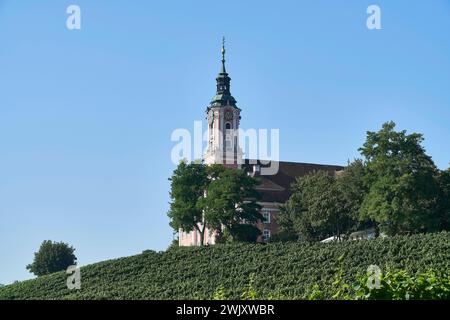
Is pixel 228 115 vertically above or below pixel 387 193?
above

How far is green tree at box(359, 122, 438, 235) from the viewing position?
5706cm

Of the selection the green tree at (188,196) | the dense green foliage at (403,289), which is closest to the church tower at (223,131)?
the green tree at (188,196)

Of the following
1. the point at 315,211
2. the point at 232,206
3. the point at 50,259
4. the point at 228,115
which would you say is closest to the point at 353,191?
the point at 315,211

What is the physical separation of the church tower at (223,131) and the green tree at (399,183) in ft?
87.8

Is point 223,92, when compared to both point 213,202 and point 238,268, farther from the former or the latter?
point 238,268

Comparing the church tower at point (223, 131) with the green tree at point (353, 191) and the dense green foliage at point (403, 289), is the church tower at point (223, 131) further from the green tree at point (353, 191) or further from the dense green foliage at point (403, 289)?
the dense green foliage at point (403, 289)

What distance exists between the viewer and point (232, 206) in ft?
227

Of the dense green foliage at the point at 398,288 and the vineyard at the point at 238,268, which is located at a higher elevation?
the vineyard at the point at 238,268

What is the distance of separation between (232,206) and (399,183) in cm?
1614

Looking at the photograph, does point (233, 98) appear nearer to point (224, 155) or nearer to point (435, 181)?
point (224, 155)

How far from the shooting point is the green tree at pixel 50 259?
89.8 metres

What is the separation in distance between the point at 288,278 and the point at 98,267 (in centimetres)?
1787

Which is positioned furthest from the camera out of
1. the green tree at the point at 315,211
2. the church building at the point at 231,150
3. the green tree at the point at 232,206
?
the church building at the point at 231,150
